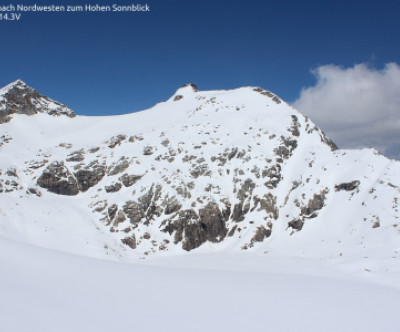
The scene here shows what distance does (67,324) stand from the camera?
4.12 metres

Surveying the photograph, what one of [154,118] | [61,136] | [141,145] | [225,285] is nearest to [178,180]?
[141,145]

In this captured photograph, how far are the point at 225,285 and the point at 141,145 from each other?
47090 millimetres

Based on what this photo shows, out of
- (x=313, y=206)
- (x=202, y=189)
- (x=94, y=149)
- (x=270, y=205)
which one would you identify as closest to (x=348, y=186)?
(x=313, y=206)

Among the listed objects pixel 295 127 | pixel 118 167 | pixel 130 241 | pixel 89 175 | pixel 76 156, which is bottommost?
pixel 130 241

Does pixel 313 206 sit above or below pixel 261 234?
above

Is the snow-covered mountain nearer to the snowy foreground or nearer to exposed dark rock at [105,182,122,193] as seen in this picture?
exposed dark rock at [105,182,122,193]

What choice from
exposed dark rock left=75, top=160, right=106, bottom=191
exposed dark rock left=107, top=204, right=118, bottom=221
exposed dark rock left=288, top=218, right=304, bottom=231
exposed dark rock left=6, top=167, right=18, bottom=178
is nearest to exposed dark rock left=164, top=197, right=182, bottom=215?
exposed dark rock left=107, top=204, right=118, bottom=221

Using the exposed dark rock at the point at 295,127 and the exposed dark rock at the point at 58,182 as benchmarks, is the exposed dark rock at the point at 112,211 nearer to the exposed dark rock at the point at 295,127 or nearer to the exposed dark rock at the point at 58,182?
the exposed dark rock at the point at 58,182

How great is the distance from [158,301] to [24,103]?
7618cm

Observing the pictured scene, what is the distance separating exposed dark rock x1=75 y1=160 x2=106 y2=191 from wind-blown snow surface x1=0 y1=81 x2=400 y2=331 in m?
0.18

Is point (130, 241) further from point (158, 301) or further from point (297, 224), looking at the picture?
point (158, 301)

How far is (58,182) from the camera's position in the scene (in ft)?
153

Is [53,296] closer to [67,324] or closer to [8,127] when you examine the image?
[67,324]

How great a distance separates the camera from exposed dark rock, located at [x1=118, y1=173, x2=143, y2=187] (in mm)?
46312
